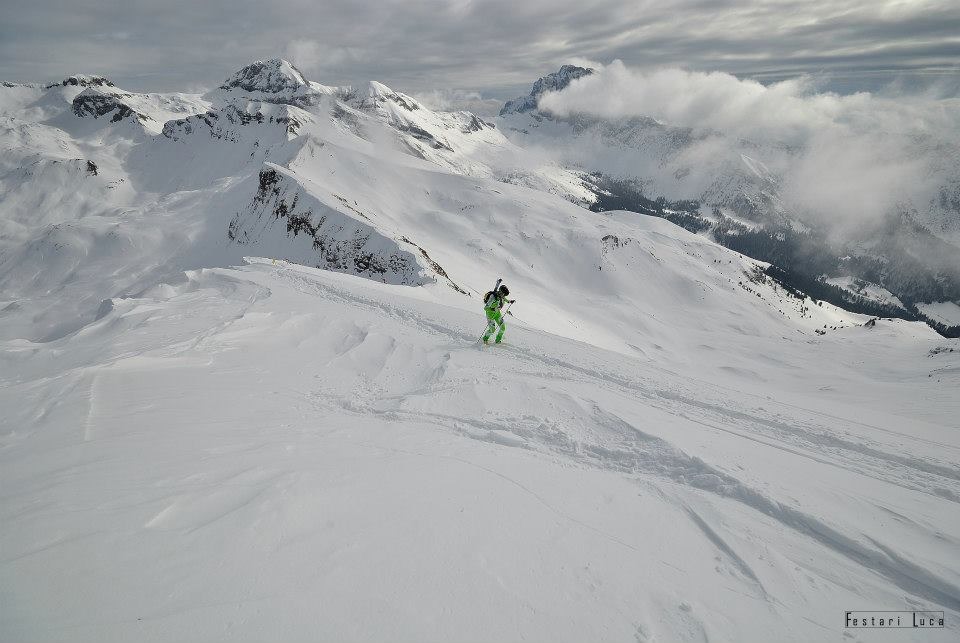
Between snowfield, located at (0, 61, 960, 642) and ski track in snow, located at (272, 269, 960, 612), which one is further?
ski track in snow, located at (272, 269, 960, 612)

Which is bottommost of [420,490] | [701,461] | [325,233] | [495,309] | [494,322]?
[420,490]

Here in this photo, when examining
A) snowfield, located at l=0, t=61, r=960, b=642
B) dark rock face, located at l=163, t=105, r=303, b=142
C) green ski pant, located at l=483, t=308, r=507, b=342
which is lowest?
snowfield, located at l=0, t=61, r=960, b=642

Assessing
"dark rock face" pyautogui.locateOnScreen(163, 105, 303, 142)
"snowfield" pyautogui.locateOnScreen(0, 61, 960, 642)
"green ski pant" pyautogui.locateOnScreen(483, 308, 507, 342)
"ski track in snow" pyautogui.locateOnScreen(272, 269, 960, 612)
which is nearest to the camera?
Answer: "snowfield" pyautogui.locateOnScreen(0, 61, 960, 642)

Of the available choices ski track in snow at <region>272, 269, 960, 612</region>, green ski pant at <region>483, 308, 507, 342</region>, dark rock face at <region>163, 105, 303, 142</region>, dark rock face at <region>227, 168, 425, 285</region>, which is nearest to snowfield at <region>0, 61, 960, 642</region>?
ski track in snow at <region>272, 269, 960, 612</region>

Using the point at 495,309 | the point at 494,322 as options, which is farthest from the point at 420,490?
the point at 494,322

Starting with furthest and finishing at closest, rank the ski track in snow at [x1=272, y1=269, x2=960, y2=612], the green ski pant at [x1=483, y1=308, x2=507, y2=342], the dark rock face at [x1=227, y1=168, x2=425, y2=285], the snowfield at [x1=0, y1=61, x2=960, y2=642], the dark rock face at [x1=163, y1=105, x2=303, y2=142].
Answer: the dark rock face at [x1=163, y1=105, x2=303, y2=142]
the dark rock face at [x1=227, y1=168, x2=425, y2=285]
the green ski pant at [x1=483, y1=308, x2=507, y2=342]
the ski track in snow at [x1=272, y1=269, x2=960, y2=612]
the snowfield at [x1=0, y1=61, x2=960, y2=642]

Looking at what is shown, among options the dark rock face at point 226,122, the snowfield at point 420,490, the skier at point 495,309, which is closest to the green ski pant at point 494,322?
the skier at point 495,309

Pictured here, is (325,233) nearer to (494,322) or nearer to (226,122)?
(494,322)

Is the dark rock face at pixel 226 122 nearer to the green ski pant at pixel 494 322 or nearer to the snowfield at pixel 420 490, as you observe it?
the green ski pant at pixel 494 322

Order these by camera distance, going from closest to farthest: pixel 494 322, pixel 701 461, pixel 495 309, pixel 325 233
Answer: pixel 701 461 → pixel 495 309 → pixel 494 322 → pixel 325 233

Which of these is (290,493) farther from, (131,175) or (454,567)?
(131,175)

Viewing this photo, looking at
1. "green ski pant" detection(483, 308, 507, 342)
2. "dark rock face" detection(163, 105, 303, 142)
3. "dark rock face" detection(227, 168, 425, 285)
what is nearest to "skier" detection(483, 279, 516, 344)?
"green ski pant" detection(483, 308, 507, 342)

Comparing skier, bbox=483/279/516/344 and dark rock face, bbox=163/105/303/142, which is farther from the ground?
dark rock face, bbox=163/105/303/142

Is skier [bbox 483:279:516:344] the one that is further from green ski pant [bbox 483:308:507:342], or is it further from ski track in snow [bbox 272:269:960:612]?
ski track in snow [bbox 272:269:960:612]
